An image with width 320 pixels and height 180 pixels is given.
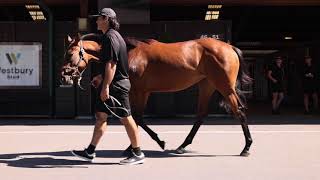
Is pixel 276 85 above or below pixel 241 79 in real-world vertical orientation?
below

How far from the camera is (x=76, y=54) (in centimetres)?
702

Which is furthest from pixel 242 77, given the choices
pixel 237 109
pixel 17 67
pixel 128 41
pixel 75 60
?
pixel 17 67

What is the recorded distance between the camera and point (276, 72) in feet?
50.9

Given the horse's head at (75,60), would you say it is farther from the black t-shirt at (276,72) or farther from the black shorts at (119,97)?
the black t-shirt at (276,72)

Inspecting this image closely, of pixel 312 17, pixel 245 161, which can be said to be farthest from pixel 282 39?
pixel 245 161

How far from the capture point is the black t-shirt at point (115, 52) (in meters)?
6.58

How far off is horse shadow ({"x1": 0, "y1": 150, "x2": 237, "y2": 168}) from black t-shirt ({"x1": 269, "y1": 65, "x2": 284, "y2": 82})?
319 inches

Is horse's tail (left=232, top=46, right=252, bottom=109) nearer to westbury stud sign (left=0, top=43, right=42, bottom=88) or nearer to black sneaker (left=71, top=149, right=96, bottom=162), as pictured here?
black sneaker (left=71, top=149, right=96, bottom=162)

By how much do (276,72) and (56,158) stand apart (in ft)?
31.3

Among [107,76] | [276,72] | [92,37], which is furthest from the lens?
[276,72]

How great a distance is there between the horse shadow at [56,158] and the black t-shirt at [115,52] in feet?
3.86

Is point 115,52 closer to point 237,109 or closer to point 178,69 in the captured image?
point 178,69

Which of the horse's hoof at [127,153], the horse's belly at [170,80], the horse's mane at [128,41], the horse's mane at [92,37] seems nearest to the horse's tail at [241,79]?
the horse's belly at [170,80]

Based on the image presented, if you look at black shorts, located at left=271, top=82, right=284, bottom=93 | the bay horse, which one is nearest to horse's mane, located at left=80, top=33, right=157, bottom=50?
the bay horse
